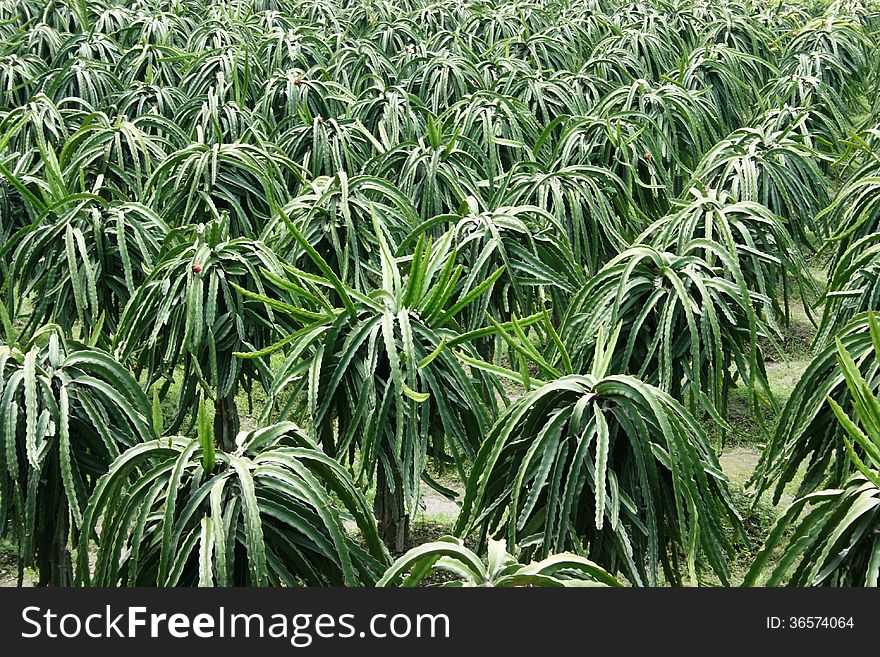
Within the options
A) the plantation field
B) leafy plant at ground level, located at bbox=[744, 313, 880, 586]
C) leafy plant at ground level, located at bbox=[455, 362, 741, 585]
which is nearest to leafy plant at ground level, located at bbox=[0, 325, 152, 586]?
the plantation field

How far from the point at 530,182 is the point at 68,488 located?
2.93 meters

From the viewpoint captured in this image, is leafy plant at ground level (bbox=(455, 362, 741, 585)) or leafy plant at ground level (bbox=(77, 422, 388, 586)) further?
leafy plant at ground level (bbox=(455, 362, 741, 585))

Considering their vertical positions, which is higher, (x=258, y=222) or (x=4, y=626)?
(x=258, y=222)

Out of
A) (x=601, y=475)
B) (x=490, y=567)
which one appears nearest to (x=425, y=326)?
(x=601, y=475)

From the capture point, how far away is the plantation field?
2.45 metres

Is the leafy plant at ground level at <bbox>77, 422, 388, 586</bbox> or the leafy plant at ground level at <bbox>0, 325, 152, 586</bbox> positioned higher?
the leafy plant at ground level at <bbox>0, 325, 152, 586</bbox>

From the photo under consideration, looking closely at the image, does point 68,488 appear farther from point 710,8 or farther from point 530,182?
point 710,8

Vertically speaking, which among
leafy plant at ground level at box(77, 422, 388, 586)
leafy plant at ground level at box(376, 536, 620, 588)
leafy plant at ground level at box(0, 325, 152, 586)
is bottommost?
leafy plant at ground level at box(376, 536, 620, 588)

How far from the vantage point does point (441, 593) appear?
193cm

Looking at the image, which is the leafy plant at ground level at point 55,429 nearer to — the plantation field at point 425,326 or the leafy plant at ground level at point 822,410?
the plantation field at point 425,326

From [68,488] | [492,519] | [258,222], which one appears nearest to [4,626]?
[68,488]

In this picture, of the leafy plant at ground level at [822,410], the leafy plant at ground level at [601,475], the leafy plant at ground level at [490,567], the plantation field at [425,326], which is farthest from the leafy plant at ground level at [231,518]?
the leafy plant at ground level at [822,410]

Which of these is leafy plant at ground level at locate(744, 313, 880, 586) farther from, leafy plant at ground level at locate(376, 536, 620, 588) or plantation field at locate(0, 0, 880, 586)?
leafy plant at ground level at locate(376, 536, 620, 588)

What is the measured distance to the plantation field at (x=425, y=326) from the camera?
2.45 metres
